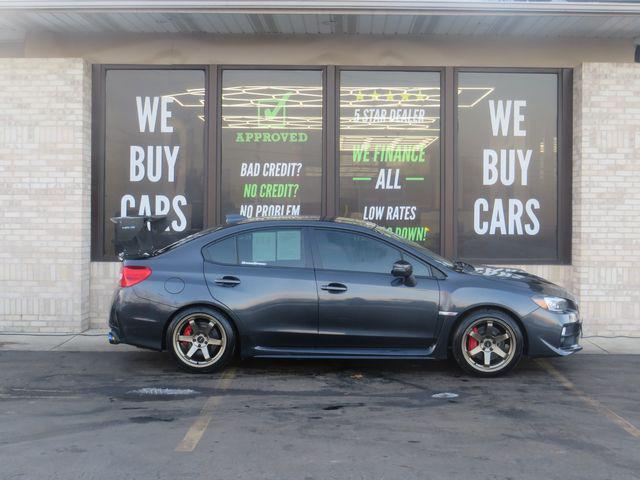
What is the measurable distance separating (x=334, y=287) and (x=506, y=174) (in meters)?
4.18

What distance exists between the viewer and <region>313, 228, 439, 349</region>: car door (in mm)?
7188

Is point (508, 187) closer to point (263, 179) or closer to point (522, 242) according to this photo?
point (522, 242)

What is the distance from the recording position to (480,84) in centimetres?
1033

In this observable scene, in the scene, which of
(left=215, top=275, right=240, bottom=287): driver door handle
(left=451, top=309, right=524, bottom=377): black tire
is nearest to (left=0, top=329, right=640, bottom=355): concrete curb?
(left=451, top=309, right=524, bottom=377): black tire

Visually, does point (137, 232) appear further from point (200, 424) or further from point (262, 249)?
point (200, 424)

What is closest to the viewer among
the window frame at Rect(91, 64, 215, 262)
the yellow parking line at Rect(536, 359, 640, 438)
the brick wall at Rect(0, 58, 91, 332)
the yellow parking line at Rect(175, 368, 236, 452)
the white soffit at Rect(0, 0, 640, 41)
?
the yellow parking line at Rect(175, 368, 236, 452)

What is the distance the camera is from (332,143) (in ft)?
33.7

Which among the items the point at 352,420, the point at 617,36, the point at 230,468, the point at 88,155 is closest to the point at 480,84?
the point at 617,36

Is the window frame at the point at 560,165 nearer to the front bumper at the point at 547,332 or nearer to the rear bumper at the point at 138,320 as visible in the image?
the front bumper at the point at 547,332

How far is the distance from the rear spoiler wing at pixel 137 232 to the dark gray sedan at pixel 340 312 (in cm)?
216

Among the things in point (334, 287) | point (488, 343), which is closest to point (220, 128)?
point (334, 287)

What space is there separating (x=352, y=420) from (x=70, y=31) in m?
6.72

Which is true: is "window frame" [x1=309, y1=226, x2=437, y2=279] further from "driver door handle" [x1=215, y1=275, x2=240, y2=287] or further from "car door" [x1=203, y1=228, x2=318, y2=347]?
"driver door handle" [x1=215, y1=275, x2=240, y2=287]

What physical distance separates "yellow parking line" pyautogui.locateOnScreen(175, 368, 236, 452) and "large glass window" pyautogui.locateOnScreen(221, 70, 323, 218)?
3724mm
